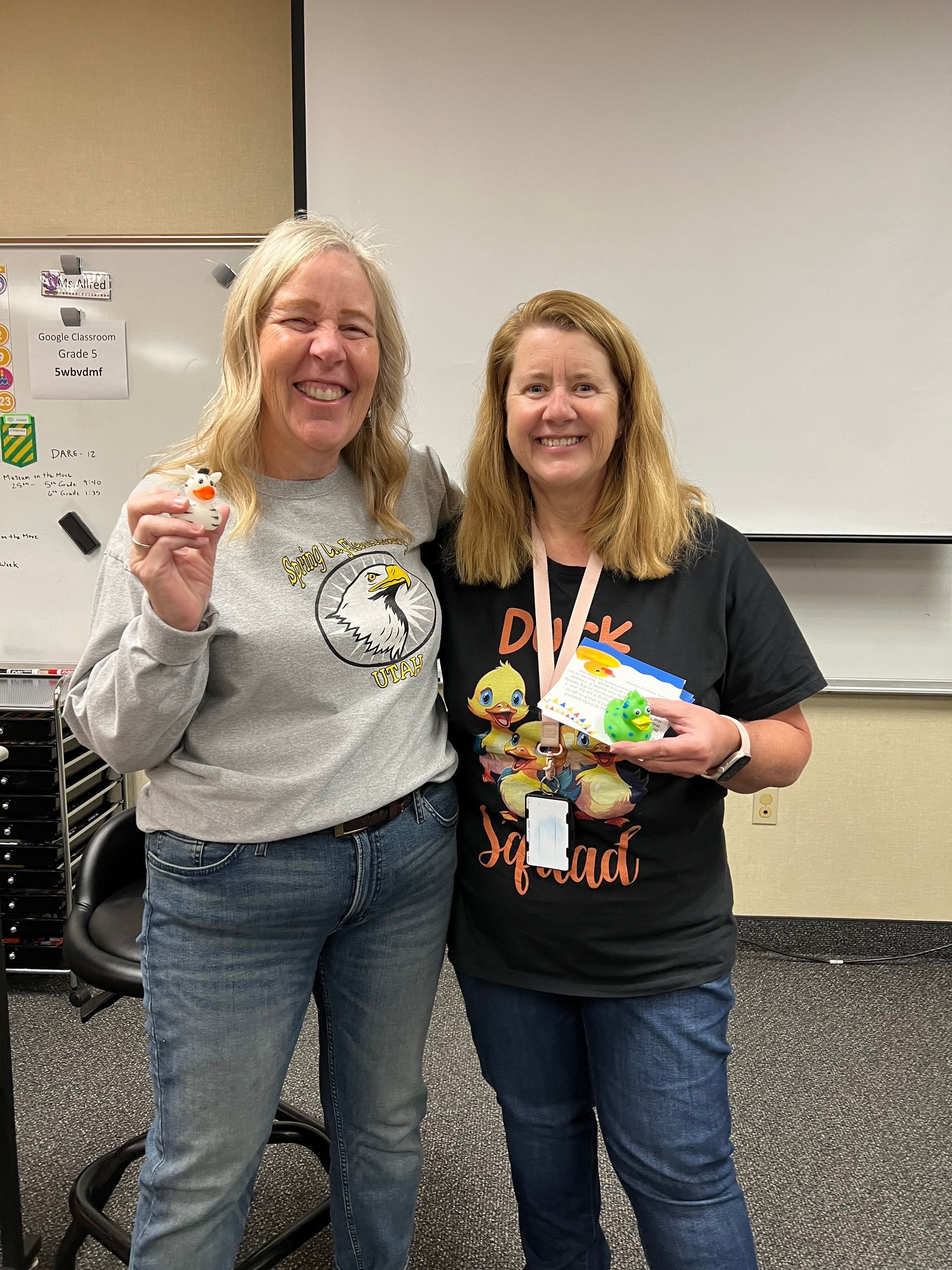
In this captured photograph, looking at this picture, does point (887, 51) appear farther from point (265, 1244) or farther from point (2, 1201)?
point (2, 1201)

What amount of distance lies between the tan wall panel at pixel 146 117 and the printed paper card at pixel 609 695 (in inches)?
91.7

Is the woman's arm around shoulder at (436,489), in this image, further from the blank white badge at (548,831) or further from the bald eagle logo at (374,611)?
the blank white badge at (548,831)

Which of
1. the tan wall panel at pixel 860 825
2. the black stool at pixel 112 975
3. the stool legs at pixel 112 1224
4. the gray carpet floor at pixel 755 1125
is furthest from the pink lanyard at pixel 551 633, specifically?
the tan wall panel at pixel 860 825

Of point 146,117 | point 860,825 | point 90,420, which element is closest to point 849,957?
point 860,825

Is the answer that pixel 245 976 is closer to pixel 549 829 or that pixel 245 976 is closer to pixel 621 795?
pixel 549 829

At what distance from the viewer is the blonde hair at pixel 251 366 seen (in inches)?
43.3

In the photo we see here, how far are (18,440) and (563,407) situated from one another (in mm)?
2303

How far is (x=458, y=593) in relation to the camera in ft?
4.24

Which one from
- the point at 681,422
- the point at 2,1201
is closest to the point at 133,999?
the point at 2,1201

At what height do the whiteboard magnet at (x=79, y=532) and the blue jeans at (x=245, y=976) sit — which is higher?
the whiteboard magnet at (x=79, y=532)

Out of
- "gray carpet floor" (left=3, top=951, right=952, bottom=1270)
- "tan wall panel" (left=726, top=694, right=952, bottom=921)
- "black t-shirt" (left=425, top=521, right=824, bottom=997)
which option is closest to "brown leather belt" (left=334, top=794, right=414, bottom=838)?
"black t-shirt" (left=425, top=521, right=824, bottom=997)

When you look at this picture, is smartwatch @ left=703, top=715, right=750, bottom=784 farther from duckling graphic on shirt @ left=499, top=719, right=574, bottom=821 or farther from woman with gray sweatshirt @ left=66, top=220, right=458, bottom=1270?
woman with gray sweatshirt @ left=66, top=220, right=458, bottom=1270

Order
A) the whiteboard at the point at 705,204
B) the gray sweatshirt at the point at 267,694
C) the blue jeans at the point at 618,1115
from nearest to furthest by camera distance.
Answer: the gray sweatshirt at the point at 267,694
the blue jeans at the point at 618,1115
the whiteboard at the point at 705,204

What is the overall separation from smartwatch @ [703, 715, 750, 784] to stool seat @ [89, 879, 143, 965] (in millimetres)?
920
